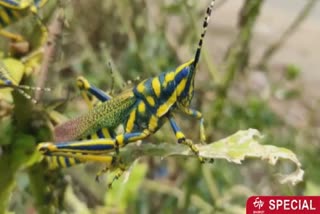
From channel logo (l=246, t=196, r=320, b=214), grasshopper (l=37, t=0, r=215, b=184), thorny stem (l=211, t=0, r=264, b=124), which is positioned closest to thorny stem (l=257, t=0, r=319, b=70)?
thorny stem (l=211, t=0, r=264, b=124)

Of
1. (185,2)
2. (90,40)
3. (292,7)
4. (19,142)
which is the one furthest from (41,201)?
(292,7)

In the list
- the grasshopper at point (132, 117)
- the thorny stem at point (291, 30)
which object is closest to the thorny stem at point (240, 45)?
the thorny stem at point (291, 30)

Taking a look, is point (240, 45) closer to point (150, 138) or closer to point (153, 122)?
point (150, 138)

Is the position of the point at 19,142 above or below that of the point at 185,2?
below

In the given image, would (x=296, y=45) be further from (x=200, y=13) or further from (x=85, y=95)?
(x=85, y=95)

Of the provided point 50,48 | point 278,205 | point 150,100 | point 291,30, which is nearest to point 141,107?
point 150,100

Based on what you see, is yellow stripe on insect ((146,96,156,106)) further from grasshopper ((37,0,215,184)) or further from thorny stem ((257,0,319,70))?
thorny stem ((257,0,319,70))
